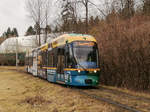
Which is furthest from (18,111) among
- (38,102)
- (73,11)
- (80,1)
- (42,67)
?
(73,11)

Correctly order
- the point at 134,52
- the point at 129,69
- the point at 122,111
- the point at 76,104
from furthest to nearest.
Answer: the point at 129,69
the point at 134,52
the point at 76,104
the point at 122,111

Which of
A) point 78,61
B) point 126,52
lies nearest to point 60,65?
point 78,61

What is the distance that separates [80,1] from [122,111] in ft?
56.0

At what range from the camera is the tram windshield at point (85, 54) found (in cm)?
1295

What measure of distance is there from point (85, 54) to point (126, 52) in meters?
2.55

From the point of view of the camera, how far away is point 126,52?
12875 millimetres

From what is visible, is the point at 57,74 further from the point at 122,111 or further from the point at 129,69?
the point at 122,111

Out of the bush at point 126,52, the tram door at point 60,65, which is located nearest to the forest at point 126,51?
the bush at point 126,52

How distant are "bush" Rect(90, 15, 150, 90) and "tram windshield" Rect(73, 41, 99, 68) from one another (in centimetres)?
154

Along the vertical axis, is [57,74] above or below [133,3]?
below

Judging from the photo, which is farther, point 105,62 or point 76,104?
point 105,62

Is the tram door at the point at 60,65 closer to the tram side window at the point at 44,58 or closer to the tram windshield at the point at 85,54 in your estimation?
the tram windshield at the point at 85,54

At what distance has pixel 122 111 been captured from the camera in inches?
283

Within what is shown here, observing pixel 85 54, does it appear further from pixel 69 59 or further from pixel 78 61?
pixel 69 59
